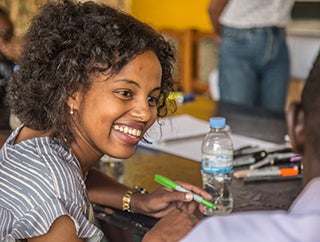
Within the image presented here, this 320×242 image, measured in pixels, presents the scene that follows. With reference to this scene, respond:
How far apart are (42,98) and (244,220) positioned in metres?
0.66

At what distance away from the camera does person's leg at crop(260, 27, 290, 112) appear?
2451mm

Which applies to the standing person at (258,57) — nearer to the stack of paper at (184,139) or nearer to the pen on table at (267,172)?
the stack of paper at (184,139)

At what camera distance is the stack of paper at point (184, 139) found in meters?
1.82

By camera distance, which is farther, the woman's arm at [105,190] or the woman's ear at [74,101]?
the woman's arm at [105,190]

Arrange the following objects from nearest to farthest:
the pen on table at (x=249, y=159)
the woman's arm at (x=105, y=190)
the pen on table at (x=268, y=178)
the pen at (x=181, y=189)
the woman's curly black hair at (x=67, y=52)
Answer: the woman's curly black hair at (x=67, y=52), the pen at (x=181, y=189), the woman's arm at (x=105, y=190), the pen on table at (x=268, y=178), the pen on table at (x=249, y=159)

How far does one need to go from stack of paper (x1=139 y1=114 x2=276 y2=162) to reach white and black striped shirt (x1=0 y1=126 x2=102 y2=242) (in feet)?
1.95

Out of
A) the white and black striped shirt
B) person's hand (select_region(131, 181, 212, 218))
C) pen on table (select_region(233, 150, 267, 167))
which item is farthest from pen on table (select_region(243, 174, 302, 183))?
the white and black striped shirt

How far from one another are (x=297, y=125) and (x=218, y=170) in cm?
45

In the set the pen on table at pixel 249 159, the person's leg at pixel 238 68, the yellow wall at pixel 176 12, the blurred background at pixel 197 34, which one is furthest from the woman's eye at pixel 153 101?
the yellow wall at pixel 176 12

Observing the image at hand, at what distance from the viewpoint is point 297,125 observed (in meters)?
0.98

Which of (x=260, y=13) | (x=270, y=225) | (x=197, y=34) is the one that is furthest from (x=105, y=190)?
(x=197, y=34)

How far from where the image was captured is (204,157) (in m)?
1.45

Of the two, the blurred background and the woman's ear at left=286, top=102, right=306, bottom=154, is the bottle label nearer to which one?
the woman's ear at left=286, top=102, right=306, bottom=154

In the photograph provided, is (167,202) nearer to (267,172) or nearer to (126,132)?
(126,132)
